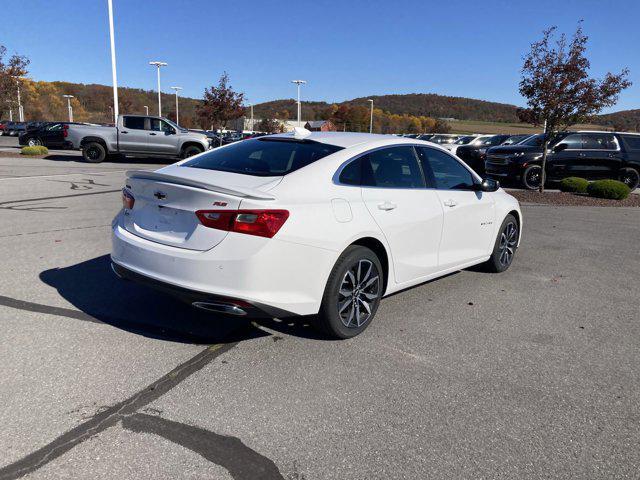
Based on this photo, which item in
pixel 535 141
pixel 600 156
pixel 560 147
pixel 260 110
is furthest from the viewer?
pixel 260 110

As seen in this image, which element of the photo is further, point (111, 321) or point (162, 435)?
point (111, 321)

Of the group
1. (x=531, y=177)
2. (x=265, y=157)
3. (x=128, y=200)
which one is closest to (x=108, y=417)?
(x=128, y=200)

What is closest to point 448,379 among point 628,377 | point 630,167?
point 628,377

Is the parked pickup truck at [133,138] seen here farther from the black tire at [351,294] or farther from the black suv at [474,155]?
the black tire at [351,294]

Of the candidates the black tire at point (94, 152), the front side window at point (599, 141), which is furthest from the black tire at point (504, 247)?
the black tire at point (94, 152)

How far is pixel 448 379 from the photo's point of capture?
3.45 meters

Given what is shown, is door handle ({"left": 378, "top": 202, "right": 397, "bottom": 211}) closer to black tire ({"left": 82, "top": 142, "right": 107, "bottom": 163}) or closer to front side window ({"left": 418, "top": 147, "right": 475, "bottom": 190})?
front side window ({"left": 418, "top": 147, "right": 475, "bottom": 190})

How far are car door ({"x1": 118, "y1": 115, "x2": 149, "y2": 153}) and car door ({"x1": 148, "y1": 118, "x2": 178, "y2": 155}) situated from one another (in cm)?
24

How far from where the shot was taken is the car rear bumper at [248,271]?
3354 millimetres

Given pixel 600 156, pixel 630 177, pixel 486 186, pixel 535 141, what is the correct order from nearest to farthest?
pixel 486 186 < pixel 600 156 < pixel 630 177 < pixel 535 141

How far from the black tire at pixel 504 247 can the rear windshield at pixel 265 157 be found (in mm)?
2732

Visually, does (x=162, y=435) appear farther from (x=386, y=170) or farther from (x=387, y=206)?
(x=386, y=170)

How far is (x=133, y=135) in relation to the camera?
→ 839 inches

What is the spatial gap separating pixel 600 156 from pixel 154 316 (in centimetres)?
1598
